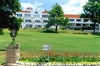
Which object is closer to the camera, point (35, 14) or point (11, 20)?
point (11, 20)

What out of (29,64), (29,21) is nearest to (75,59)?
(29,64)

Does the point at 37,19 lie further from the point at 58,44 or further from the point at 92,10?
the point at 58,44

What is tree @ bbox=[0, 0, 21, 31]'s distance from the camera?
1506 inches

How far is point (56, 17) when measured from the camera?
128m

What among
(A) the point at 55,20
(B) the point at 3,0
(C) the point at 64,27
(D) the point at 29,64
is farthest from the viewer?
(C) the point at 64,27

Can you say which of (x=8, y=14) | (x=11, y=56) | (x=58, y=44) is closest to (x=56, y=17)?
(x=58, y=44)

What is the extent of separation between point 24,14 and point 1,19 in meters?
132

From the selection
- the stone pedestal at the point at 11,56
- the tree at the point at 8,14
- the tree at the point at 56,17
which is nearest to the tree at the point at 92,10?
the tree at the point at 56,17

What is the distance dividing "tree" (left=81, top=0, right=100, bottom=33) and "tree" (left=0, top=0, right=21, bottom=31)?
291 feet

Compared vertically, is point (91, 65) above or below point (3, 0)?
below

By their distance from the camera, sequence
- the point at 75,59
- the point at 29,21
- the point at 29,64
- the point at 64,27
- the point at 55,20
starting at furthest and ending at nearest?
the point at 29,21
the point at 64,27
the point at 55,20
the point at 75,59
the point at 29,64

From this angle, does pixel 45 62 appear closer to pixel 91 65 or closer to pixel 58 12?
pixel 91 65

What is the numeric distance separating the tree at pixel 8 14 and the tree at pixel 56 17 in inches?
3305

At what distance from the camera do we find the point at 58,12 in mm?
130000
